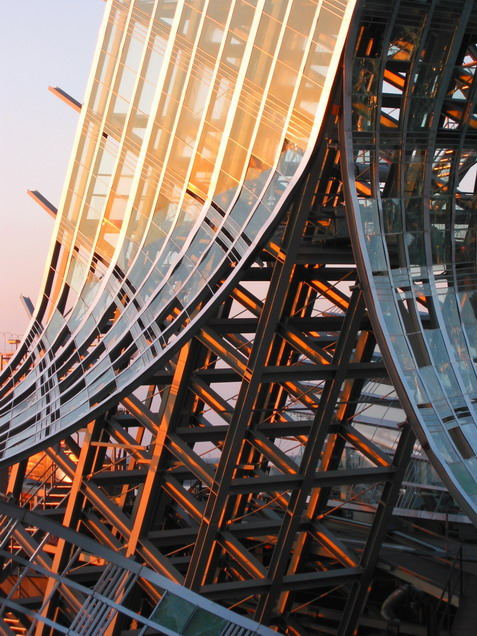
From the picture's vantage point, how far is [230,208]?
73.6ft

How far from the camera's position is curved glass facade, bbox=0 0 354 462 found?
70.4 feet

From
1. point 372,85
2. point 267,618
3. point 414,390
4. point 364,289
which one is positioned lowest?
point 267,618

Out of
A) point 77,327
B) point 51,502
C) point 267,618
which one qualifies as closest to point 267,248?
point 77,327

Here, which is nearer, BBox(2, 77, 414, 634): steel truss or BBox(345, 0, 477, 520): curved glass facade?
BBox(345, 0, 477, 520): curved glass facade

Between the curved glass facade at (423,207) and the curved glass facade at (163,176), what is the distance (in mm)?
1221

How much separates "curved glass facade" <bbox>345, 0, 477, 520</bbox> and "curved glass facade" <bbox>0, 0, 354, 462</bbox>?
122 cm

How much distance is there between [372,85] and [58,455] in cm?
1536

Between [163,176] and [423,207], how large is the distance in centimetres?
667

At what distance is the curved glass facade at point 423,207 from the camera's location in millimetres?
19984

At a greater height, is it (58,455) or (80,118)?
(80,118)

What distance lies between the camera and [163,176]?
24391 millimetres

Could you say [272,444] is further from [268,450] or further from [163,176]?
[163,176]

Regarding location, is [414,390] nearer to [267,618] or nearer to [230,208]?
[230,208]

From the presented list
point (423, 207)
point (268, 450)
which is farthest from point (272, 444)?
point (423, 207)
